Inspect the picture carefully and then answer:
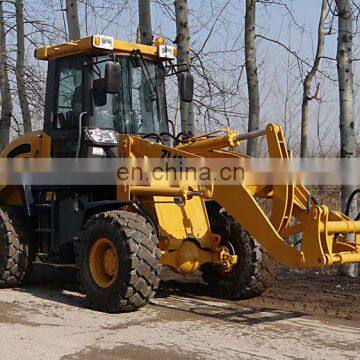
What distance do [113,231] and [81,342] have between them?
1.46 meters

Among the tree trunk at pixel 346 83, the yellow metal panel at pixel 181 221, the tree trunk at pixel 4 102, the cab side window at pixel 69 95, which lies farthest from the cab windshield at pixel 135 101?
the tree trunk at pixel 4 102

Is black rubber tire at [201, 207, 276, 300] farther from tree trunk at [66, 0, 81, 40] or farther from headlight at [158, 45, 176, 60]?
tree trunk at [66, 0, 81, 40]

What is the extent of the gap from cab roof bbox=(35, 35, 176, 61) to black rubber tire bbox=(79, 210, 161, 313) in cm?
201

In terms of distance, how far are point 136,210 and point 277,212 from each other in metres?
1.56

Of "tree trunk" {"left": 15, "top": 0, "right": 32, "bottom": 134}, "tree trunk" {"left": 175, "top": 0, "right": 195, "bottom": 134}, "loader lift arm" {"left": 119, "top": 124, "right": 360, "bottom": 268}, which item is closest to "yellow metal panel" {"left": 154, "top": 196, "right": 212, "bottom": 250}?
"loader lift arm" {"left": 119, "top": 124, "right": 360, "bottom": 268}

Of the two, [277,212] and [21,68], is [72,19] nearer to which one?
[21,68]

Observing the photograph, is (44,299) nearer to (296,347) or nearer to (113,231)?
(113,231)

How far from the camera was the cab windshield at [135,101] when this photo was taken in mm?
7586

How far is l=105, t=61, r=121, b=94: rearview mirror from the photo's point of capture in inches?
275

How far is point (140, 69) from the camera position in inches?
311

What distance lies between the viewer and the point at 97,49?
7.58 metres

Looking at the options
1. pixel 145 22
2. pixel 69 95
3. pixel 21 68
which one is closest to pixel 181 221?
pixel 69 95

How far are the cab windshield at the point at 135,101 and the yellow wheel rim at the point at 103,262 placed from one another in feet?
4.67

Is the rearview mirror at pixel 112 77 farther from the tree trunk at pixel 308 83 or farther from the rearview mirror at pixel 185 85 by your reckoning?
the tree trunk at pixel 308 83
